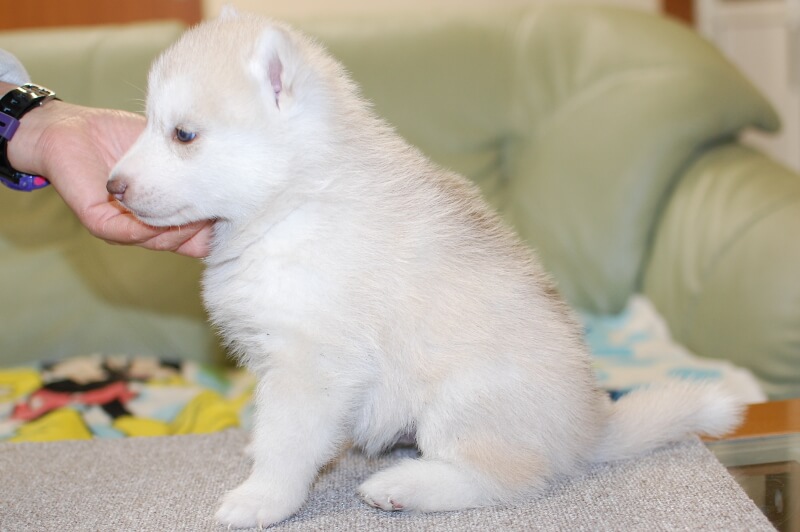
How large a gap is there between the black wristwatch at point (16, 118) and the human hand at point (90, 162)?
0.01 metres

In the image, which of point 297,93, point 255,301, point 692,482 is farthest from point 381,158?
point 692,482

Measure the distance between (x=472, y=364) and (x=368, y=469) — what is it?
1.02ft

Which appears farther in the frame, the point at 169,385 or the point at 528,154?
the point at 528,154

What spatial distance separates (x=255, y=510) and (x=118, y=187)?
491 mm

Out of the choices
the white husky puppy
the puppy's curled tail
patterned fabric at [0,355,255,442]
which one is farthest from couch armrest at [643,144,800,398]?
patterned fabric at [0,355,255,442]

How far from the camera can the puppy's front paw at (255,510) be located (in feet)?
3.69

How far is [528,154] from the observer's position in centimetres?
279

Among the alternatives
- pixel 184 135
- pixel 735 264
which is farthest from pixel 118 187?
pixel 735 264

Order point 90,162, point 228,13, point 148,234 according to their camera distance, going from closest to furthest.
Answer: point 228,13 → point 148,234 → point 90,162

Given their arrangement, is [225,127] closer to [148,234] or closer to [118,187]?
[118,187]

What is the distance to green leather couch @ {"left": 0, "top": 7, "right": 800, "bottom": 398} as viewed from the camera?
99.4 inches

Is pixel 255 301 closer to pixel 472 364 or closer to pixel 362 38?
pixel 472 364

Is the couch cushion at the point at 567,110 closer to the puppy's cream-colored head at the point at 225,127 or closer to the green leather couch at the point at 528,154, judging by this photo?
the green leather couch at the point at 528,154

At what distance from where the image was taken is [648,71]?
2686mm
